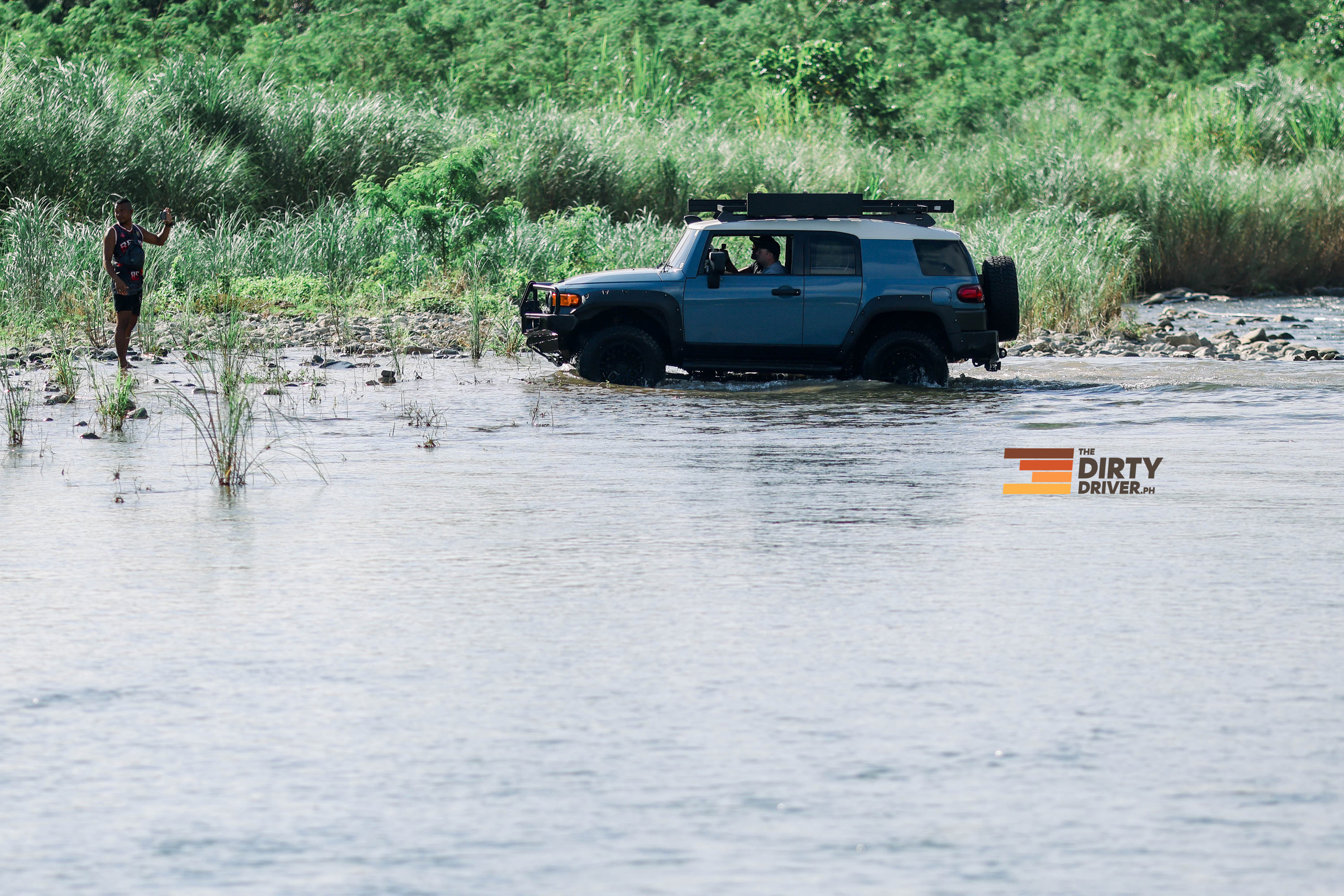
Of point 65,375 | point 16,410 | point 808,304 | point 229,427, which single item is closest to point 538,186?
point 808,304

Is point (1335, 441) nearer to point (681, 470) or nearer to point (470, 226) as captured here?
point (681, 470)

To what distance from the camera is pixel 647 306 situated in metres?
18.2

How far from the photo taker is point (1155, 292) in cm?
3356

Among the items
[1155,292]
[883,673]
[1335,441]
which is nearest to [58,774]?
[883,673]

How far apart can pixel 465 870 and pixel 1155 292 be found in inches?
1186

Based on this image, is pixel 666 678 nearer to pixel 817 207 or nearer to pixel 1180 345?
pixel 817 207

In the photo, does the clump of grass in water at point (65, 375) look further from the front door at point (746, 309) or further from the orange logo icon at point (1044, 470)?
the orange logo icon at point (1044, 470)

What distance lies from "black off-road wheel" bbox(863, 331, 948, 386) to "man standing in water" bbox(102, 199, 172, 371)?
667 cm

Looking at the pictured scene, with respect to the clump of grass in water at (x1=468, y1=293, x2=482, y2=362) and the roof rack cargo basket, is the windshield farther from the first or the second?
the clump of grass in water at (x1=468, y1=293, x2=482, y2=362)

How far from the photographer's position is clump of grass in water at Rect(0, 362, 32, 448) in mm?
13930

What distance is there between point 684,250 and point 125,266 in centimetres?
523

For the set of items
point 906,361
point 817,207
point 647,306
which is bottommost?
point 906,361

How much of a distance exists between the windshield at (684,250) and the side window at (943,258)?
6.56ft

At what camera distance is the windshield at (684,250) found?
1825 cm
